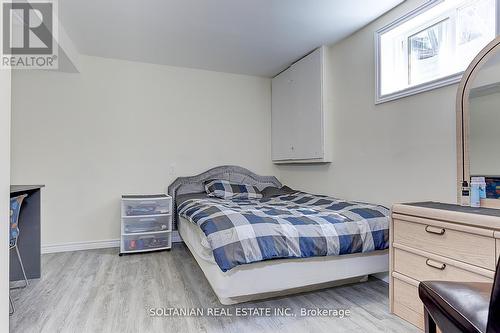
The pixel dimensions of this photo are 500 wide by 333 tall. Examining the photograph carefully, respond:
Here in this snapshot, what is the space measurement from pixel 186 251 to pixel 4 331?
187 centimetres

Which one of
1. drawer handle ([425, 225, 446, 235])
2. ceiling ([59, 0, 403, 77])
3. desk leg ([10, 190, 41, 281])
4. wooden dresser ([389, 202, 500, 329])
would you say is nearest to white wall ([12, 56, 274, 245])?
ceiling ([59, 0, 403, 77])

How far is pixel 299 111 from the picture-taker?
11.1ft

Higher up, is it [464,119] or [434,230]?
[464,119]

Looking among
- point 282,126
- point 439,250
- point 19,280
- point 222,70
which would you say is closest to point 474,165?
point 439,250

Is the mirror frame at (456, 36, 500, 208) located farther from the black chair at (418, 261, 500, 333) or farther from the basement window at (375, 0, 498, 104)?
the black chair at (418, 261, 500, 333)

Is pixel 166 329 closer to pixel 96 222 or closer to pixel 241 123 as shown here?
pixel 96 222

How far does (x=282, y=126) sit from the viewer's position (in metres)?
3.78

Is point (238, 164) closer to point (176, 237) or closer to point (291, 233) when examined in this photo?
point (176, 237)

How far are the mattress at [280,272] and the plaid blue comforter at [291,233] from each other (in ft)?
0.30

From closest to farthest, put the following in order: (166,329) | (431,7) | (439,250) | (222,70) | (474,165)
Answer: (439,250)
(166,329)
(474,165)
(431,7)
(222,70)

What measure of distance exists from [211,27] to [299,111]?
1.43 metres

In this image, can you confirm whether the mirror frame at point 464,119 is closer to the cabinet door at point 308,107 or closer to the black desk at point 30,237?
the cabinet door at point 308,107

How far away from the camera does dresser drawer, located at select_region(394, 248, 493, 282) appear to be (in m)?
1.34

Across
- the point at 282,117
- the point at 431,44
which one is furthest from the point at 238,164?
the point at 431,44
